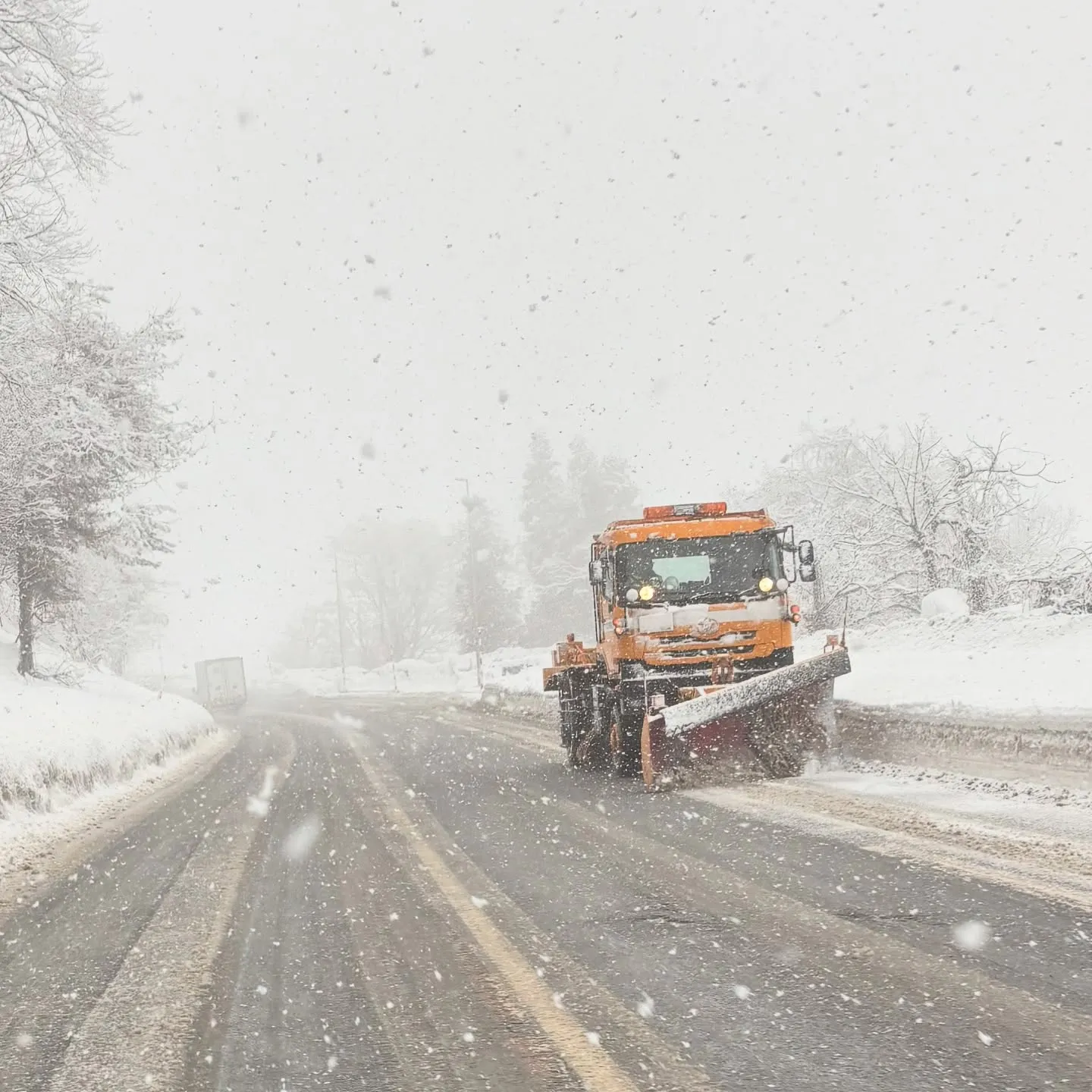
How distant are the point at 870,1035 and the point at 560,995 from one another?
1166 mm

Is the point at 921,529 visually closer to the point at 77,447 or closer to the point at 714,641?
the point at 714,641

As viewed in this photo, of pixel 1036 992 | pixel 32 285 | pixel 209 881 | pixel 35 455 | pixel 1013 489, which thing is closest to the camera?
pixel 1036 992

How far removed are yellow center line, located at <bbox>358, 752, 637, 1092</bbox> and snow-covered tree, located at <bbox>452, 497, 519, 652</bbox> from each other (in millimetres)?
53457

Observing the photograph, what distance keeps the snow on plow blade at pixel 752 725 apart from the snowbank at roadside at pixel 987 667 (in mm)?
1144

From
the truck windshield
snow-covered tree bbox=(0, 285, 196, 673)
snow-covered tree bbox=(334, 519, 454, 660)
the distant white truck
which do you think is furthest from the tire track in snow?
snow-covered tree bbox=(334, 519, 454, 660)

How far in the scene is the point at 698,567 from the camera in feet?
36.8

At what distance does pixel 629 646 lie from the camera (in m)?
11.0

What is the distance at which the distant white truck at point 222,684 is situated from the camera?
1922 inches

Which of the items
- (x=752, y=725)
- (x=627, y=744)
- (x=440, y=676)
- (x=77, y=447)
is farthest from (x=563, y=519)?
(x=752, y=725)

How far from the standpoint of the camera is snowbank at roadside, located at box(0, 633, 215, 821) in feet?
34.4

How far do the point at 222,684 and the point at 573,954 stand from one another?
158ft

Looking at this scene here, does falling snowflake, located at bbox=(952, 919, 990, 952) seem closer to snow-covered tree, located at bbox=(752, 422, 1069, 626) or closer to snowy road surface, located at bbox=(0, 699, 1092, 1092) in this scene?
snowy road surface, located at bbox=(0, 699, 1092, 1092)

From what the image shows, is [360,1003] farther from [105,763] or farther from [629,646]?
[105,763]

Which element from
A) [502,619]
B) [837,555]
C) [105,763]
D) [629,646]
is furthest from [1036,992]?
[502,619]
